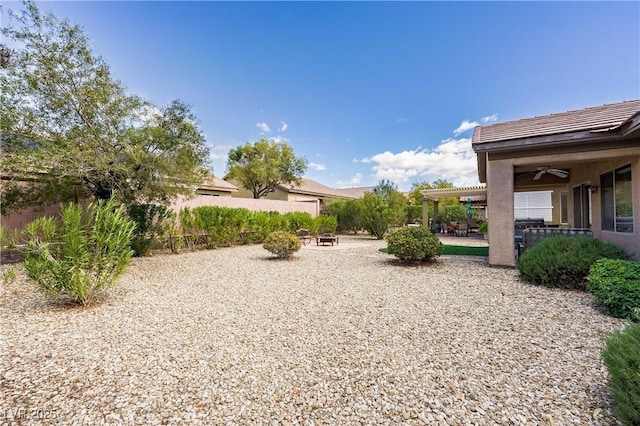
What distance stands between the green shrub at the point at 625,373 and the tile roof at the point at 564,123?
657cm

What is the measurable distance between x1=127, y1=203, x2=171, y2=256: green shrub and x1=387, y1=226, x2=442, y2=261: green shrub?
9.02m

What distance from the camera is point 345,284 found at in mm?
6922

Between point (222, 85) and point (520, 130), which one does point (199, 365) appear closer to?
point (520, 130)

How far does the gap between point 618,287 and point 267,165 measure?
2641 cm

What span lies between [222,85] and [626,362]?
50.2ft

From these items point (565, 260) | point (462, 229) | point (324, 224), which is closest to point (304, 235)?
point (324, 224)

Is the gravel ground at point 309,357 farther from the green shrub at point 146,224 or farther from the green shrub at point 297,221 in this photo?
the green shrub at point 297,221

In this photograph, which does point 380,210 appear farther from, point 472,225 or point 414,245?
point 414,245

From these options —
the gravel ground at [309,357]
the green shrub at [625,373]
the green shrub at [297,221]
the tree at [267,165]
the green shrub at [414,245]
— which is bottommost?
the gravel ground at [309,357]

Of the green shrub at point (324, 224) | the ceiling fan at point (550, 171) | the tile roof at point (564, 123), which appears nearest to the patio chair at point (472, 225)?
the green shrub at point (324, 224)

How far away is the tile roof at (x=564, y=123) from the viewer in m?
7.29

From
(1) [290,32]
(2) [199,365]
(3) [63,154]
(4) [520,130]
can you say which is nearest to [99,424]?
(2) [199,365]

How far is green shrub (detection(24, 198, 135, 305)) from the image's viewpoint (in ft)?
15.9

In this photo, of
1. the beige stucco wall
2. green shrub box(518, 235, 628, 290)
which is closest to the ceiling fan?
the beige stucco wall
